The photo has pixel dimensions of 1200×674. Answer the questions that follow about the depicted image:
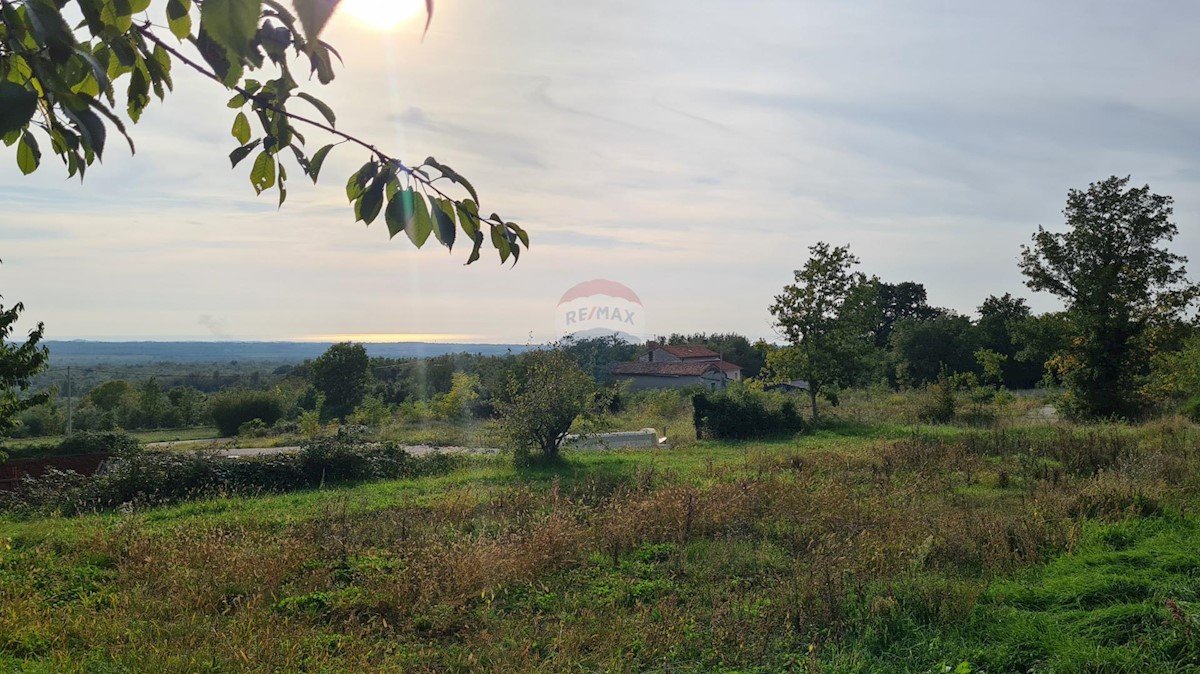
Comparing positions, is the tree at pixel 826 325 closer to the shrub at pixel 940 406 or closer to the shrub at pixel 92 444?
the shrub at pixel 940 406

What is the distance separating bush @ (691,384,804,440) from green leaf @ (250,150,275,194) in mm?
17431

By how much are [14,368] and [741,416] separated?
1479 cm

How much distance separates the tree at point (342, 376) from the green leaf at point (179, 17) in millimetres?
37018

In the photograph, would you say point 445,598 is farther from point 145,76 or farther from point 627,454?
point 627,454

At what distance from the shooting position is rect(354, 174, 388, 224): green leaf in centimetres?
143

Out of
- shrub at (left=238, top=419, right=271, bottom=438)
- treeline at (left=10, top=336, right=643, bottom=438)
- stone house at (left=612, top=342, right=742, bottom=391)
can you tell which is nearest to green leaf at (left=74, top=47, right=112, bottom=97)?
treeline at (left=10, top=336, right=643, bottom=438)

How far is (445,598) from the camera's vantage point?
517 centimetres

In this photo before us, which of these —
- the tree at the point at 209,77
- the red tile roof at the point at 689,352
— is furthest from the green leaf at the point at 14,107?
the red tile roof at the point at 689,352

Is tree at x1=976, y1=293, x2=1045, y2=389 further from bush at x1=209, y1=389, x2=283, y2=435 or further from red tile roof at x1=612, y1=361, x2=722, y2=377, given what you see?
bush at x1=209, y1=389, x2=283, y2=435

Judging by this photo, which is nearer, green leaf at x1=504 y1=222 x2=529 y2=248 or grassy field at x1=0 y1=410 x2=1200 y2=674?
green leaf at x1=504 y1=222 x2=529 y2=248

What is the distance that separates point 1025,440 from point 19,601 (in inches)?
565

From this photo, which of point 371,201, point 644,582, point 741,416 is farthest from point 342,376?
point 371,201

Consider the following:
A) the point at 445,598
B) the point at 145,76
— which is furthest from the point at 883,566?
the point at 145,76

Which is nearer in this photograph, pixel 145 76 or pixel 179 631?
pixel 145 76
